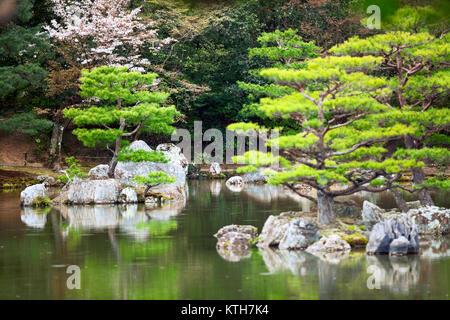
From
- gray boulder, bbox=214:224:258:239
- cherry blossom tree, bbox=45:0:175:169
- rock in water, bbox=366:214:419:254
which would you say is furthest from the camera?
cherry blossom tree, bbox=45:0:175:169

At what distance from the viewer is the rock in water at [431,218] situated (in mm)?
15859

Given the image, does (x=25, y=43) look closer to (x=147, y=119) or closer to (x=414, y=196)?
(x=147, y=119)

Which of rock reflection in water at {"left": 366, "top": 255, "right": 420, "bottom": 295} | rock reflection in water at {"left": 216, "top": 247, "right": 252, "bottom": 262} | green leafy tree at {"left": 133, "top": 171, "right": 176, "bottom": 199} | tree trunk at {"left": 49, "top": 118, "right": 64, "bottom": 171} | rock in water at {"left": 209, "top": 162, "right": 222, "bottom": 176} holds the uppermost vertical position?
tree trunk at {"left": 49, "top": 118, "right": 64, "bottom": 171}

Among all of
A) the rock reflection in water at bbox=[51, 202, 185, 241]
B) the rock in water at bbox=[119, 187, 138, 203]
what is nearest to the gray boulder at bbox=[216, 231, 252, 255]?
the rock reflection in water at bbox=[51, 202, 185, 241]

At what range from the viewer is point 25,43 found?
29.7m

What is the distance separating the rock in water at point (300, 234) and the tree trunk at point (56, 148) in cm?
2060

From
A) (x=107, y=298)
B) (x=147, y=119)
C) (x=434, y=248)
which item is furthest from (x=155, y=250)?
(x=147, y=119)

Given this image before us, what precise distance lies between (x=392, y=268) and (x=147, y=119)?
13648 millimetres

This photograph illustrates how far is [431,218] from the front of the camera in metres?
16.0

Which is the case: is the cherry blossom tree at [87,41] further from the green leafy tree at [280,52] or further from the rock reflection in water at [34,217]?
the green leafy tree at [280,52]

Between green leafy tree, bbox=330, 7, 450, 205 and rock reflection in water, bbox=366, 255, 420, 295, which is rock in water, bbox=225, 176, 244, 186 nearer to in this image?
green leafy tree, bbox=330, 7, 450, 205

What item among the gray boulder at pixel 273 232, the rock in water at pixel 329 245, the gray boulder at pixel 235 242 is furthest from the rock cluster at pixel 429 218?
the gray boulder at pixel 235 242

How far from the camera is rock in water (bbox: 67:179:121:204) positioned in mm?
23281

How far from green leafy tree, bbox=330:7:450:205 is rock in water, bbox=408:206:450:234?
54 centimetres
